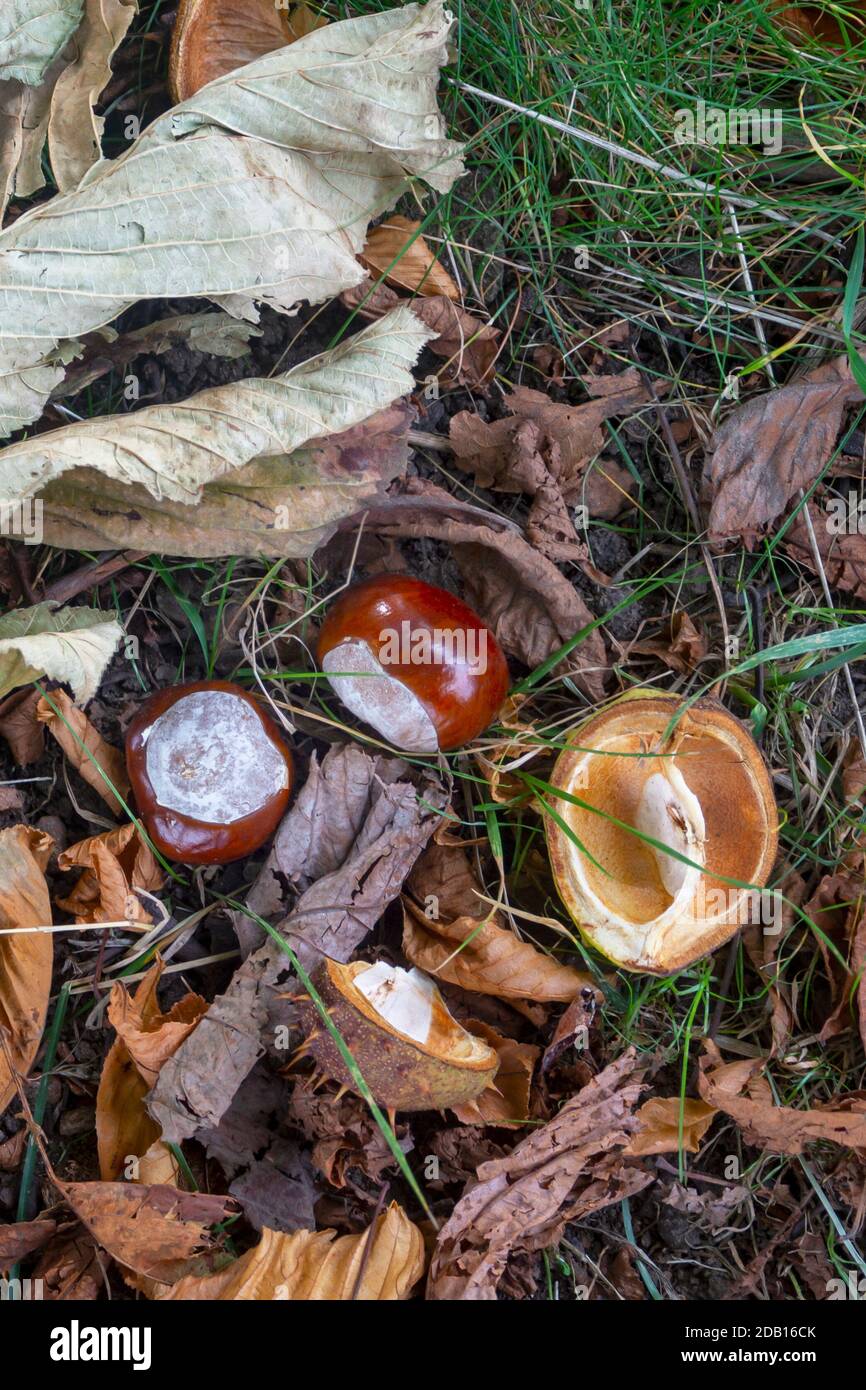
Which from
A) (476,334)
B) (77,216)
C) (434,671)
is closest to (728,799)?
(434,671)

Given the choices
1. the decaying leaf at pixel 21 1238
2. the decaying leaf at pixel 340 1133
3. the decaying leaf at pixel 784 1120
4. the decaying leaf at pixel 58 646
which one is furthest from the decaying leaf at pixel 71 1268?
the decaying leaf at pixel 784 1120

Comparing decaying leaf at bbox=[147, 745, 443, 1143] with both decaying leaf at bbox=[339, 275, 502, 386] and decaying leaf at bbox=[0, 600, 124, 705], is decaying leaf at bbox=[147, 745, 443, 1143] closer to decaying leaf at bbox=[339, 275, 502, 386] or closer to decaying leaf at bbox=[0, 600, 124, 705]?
decaying leaf at bbox=[0, 600, 124, 705]

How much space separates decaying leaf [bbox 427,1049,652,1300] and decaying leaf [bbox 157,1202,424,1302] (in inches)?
2.7

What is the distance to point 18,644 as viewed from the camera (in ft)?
7.07

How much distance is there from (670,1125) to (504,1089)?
390 mm

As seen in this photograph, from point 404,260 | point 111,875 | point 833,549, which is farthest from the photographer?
point 833,549

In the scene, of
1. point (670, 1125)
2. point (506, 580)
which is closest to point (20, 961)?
point (506, 580)

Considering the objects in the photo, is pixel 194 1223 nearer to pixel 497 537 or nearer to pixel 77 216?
pixel 497 537

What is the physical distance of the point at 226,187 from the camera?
2.13 meters

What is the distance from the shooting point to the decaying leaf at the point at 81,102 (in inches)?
88.4

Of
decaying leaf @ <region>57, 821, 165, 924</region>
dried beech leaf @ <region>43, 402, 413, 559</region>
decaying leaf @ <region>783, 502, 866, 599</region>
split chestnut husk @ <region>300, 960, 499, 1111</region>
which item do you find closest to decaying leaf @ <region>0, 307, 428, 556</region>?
dried beech leaf @ <region>43, 402, 413, 559</region>

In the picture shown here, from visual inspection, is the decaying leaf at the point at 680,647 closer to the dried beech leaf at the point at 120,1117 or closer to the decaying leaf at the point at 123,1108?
the decaying leaf at the point at 123,1108

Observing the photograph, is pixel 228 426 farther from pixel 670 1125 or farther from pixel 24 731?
pixel 670 1125

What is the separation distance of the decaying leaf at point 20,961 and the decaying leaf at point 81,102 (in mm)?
1420
